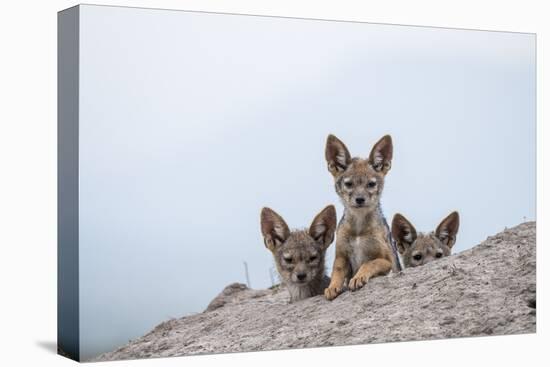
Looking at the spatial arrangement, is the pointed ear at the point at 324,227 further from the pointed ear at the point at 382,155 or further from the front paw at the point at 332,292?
the pointed ear at the point at 382,155

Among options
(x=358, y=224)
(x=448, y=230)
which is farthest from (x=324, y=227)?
(x=448, y=230)

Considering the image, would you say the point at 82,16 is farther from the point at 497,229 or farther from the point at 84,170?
the point at 497,229

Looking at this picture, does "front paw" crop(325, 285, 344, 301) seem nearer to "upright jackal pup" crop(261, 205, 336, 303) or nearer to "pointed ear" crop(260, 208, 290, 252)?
"upright jackal pup" crop(261, 205, 336, 303)

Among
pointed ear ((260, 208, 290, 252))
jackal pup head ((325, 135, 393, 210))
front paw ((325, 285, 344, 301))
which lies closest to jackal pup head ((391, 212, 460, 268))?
jackal pup head ((325, 135, 393, 210))

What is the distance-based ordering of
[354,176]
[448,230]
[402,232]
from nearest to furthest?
[354,176] < [402,232] < [448,230]

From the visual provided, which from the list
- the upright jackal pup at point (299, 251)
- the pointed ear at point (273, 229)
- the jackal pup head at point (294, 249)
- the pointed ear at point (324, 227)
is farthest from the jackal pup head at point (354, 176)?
the pointed ear at point (273, 229)

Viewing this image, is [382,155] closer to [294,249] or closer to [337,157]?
[337,157]
